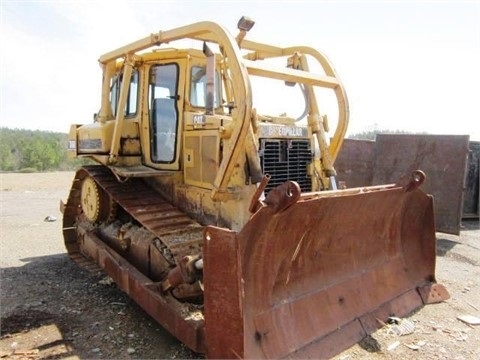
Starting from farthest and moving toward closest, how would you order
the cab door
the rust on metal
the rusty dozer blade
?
the cab door → the rust on metal → the rusty dozer blade

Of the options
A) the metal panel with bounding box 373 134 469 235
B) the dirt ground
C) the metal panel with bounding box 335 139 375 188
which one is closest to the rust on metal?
the dirt ground

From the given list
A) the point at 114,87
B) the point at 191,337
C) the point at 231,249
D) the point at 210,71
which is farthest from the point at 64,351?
the point at 114,87

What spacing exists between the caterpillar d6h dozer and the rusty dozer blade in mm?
12

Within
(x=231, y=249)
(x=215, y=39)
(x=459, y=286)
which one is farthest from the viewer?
(x=459, y=286)

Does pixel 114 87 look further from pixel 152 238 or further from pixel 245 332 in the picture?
pixel 245 332

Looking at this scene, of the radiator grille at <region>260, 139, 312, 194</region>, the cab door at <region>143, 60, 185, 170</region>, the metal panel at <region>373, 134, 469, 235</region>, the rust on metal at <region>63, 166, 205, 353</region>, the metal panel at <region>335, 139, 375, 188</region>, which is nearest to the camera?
the rust on metal at <region>63, 166, 205, 353</region>

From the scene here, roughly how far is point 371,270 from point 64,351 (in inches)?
118

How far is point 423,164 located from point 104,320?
6766 mm

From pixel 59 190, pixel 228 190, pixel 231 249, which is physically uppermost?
pixel 228 190

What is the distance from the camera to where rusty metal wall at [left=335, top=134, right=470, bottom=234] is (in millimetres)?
7992

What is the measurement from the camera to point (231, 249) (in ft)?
9.48

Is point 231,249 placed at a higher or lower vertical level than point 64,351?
higher

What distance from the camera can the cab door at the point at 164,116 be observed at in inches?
191

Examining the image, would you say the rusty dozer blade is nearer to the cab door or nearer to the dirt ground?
the dirt ground
